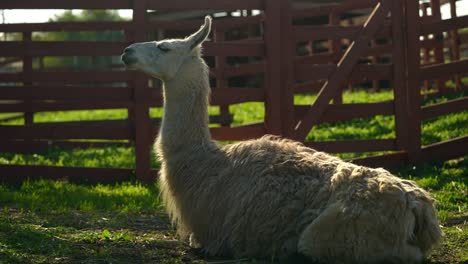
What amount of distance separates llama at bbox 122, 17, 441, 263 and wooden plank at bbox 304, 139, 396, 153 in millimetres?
2724

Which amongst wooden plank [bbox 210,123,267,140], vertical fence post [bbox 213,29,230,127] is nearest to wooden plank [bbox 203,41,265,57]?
wooden plank [bbox 210,123,267,140]

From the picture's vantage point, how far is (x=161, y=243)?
523 centimetres

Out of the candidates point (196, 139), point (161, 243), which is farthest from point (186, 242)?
point (196, 139)

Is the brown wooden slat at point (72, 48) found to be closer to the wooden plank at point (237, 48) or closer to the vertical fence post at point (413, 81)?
the wooden plank at point (237, 48)

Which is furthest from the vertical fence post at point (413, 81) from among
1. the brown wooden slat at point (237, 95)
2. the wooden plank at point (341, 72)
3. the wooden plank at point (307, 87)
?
the wooden plank at point (307, 87)

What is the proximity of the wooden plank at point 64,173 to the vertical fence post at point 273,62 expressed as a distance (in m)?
1.65

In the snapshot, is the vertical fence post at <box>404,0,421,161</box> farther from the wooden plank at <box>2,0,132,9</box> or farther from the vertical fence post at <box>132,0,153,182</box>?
the wooden plank at <box>2,0,132,9</box>

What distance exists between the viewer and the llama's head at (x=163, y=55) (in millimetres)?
5820

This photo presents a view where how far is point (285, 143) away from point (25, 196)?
9.12 feet

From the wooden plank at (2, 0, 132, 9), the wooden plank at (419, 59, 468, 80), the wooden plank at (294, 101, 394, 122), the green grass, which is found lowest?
the green grass

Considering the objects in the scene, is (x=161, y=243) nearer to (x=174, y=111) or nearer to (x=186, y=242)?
(x=186, y=242)

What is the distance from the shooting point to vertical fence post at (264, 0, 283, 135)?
7945 mm

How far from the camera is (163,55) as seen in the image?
19.2 feet

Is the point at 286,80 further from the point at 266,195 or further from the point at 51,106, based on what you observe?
the point at 51,106
